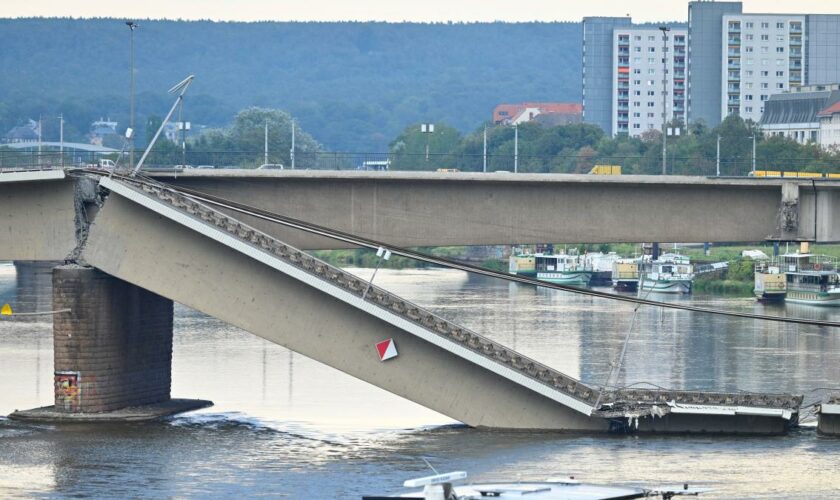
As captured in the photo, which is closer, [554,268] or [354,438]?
[354,438]

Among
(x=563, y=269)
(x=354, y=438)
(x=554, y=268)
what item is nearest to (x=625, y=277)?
(x=563, y=269)

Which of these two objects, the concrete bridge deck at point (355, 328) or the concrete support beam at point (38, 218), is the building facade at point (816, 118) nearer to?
the concrete bridge deck at point (355, 328)

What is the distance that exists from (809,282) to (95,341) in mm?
66822

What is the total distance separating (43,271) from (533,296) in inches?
1558

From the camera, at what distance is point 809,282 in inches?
4326

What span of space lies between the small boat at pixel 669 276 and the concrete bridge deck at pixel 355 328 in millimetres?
65936

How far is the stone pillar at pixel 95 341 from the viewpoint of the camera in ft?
173

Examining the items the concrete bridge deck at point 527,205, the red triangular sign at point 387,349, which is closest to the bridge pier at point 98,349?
the concrete bridge deck at point 527,205

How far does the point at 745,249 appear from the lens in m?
142

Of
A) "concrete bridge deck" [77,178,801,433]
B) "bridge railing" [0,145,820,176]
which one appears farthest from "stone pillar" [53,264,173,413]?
"bridge railing" [0,145,820,176]

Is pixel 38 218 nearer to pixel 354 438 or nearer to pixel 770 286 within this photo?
pixel 354 438

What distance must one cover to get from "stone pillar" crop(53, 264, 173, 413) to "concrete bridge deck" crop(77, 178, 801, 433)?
0.98m

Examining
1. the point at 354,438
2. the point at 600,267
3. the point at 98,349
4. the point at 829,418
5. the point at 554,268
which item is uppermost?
the point at 600,267

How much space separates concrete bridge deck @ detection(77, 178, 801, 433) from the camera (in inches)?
2014
